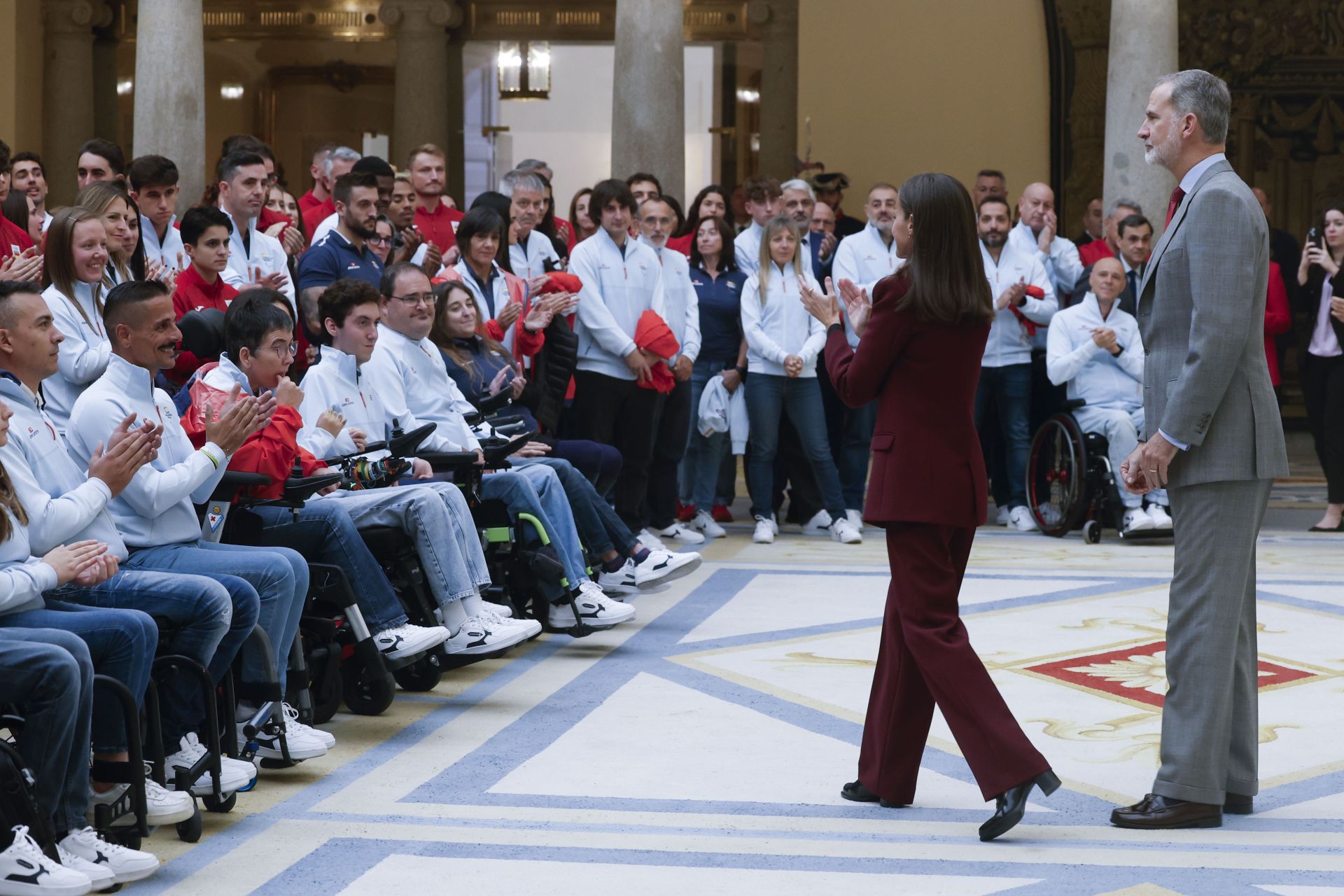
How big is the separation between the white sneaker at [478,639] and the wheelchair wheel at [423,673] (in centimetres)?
20

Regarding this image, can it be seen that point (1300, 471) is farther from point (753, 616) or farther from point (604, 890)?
point (604, 890)

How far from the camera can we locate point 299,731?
15.0ft

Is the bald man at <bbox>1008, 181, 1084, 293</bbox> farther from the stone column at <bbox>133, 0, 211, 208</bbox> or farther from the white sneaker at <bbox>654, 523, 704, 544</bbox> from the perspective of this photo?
the stone column at <bbox>133, 0, 211, 208</bbox>

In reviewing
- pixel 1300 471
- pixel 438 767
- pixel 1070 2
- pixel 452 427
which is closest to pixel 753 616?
pixel 452 427

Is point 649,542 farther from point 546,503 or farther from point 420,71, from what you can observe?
point 420,71

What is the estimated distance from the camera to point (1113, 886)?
3.62 m

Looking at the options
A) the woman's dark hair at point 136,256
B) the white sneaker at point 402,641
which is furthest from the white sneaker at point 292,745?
the woman's dark hair at point 136,256

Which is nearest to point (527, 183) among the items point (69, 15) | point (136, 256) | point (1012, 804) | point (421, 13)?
point (136, 256)

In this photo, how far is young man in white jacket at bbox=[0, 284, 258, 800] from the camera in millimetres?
3805

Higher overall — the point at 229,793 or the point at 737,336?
the point at 737,336

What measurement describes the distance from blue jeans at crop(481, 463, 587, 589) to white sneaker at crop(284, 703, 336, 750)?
5.21 feet

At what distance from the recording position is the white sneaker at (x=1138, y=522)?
29.6ft

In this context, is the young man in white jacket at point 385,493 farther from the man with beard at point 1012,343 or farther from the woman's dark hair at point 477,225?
the man with beard at point 1012,343

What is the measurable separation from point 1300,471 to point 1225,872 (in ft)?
31.5
